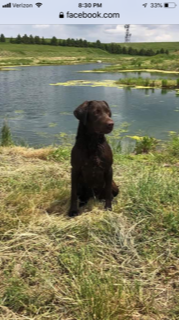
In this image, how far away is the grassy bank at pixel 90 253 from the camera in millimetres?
2174

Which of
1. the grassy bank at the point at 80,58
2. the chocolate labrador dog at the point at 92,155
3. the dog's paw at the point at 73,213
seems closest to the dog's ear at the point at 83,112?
the chocolate labrador dog at the point at 92,155

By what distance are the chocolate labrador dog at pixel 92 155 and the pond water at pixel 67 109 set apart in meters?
5.47

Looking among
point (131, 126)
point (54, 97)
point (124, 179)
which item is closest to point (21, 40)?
point (54, 97)

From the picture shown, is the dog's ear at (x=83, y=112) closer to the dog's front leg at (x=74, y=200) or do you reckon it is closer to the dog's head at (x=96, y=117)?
the dog's head at (x=96, y=117)

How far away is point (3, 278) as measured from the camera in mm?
2432

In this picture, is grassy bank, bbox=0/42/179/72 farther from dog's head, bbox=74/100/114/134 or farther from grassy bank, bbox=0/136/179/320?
dog's head, bbox=74/100/114/134

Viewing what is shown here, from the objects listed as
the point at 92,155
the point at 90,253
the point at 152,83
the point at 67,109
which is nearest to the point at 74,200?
the point at 92,155

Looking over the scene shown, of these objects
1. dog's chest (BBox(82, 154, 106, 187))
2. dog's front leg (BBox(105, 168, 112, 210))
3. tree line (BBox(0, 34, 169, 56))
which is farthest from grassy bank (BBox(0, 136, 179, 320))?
tree line (BBox(0, 34, 169, 56))

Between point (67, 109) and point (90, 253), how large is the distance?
11.4 meters

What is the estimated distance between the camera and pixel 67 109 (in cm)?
1371

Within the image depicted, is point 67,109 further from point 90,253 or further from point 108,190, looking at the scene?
point 90,253

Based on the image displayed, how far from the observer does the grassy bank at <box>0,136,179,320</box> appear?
2174 millimetres

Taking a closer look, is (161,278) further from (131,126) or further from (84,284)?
(131,126)

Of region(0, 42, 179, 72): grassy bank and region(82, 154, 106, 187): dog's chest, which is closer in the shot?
region(82, 154, 106, 187): dog's chest
